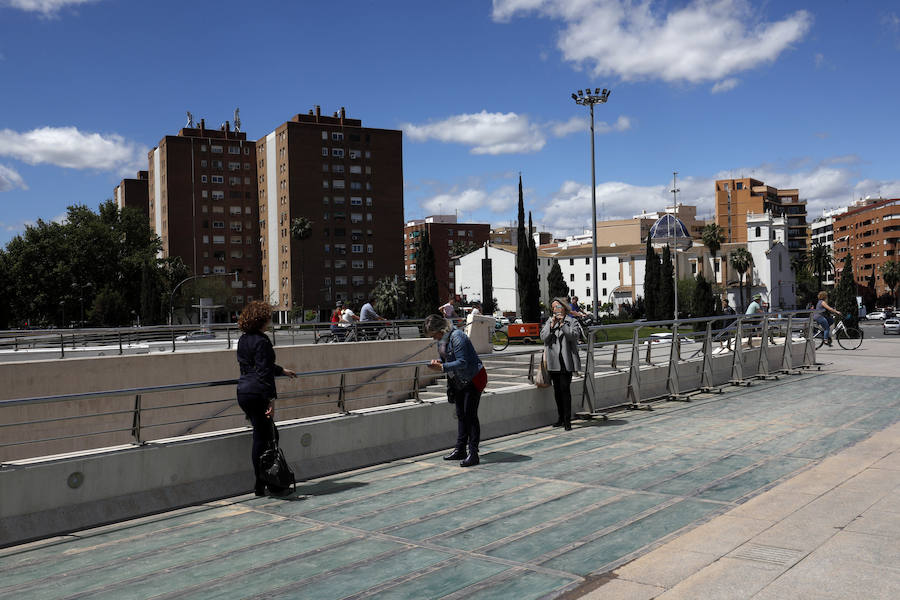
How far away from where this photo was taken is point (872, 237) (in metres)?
161

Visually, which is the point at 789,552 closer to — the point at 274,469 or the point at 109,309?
the point at 274,469

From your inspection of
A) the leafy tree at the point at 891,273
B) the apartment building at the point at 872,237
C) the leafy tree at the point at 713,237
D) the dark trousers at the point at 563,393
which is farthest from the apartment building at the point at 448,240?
the dark trousers at the point at 563,393

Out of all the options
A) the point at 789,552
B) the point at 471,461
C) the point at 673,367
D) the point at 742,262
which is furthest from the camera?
the point at 742,262

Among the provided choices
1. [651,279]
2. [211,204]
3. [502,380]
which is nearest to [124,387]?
[502,380]

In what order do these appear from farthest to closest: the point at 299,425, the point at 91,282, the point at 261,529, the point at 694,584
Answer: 1. the point at 91,282
2. the point at 299,425
3. the point at 261,529
4. the point at 694,584

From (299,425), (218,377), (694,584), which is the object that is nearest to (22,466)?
(299,425)

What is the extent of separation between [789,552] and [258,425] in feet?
15.4

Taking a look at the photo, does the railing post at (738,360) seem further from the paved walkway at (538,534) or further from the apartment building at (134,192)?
the apartment building at (134,192)

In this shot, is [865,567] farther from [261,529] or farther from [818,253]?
[818,253]

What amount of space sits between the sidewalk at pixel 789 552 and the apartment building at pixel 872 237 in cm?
15875

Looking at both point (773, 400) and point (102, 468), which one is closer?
point (102, 468)

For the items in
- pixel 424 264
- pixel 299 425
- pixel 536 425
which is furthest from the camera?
pixel 424 264

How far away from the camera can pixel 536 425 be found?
38.8ft

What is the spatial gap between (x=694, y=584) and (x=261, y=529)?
3.51 m
